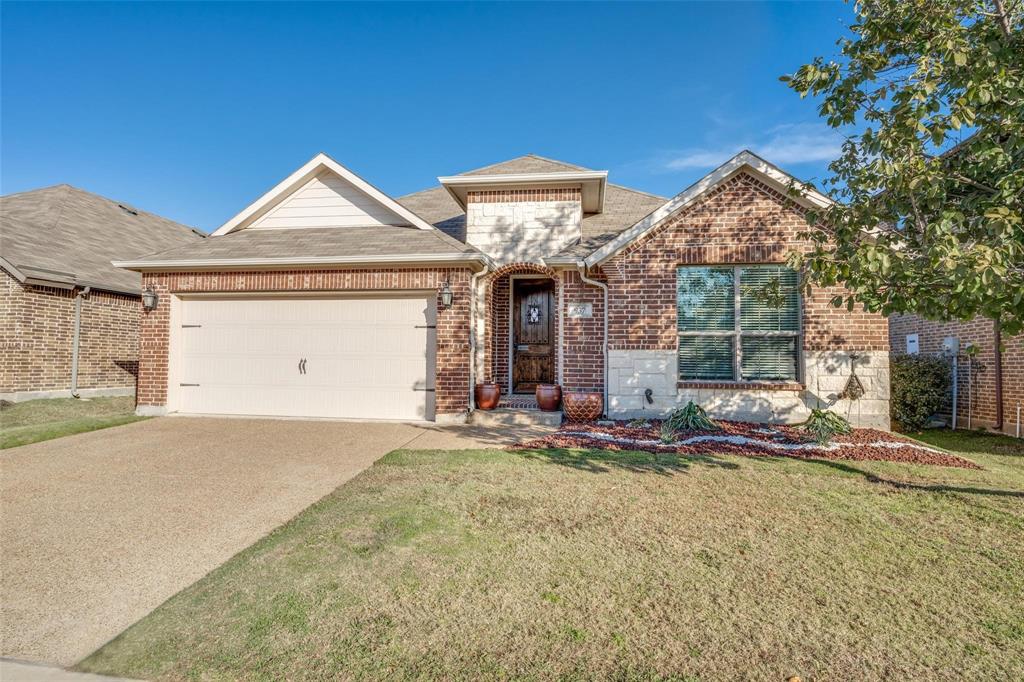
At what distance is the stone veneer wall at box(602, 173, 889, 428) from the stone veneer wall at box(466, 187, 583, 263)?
1775 millimetres

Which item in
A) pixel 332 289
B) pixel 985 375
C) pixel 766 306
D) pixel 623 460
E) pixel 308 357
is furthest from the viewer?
pixel 308 357

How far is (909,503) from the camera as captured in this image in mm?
4285

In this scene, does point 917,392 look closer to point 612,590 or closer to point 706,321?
point 706,321

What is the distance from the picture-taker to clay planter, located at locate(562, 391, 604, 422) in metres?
8.30

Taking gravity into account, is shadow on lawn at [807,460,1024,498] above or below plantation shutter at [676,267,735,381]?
below

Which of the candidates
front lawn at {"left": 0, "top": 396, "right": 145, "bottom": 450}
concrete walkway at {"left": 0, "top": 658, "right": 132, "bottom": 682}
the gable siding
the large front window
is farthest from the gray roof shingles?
concrete walkway at {"left": 0, "top": 658, "right": 132, "bottom": 682}

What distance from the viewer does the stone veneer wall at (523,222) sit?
390 inches

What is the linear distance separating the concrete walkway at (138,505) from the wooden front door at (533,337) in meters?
2.78

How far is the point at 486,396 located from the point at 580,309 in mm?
2405

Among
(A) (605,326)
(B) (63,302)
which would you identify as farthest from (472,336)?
(B) (63,302)

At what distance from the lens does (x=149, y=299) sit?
9.19 metres

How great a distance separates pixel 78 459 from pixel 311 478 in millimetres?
3227

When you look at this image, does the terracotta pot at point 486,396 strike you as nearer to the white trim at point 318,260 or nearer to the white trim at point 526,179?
the white trim at point 318,260

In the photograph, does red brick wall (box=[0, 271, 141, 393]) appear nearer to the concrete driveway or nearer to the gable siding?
the concrete driveway
